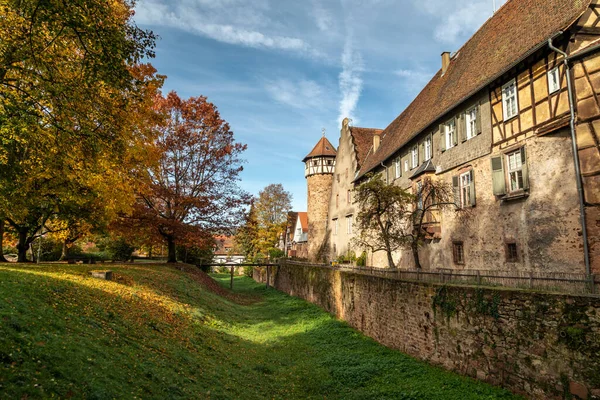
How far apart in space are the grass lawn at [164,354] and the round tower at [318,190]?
22.8 metres

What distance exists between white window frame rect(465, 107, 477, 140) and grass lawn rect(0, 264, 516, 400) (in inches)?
394

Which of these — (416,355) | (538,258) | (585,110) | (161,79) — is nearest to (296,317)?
(416,355)

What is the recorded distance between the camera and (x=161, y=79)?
45.4 ft

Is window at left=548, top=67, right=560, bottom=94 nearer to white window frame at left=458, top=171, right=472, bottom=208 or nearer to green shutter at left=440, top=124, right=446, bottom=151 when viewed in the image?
white window frame at left=458, top=171, right=472, bottom=208

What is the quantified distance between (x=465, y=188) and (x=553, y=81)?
5842mm

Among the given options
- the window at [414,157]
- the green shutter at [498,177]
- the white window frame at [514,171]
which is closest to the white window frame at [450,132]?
the window at [414,157]

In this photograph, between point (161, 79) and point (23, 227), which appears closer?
point (161, 79)

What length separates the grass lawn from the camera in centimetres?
576

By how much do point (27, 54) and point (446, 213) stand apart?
17043 millimetres

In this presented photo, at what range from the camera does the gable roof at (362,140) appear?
112 ft

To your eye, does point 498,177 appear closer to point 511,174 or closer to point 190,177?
point 511,174

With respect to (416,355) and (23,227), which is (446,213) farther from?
(23,227)

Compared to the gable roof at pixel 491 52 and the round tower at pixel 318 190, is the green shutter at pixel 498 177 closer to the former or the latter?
the gable roof at pixel 491 52

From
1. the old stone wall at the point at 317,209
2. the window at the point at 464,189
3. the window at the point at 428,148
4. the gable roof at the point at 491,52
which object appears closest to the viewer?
the gable roof at the point at 491,52
